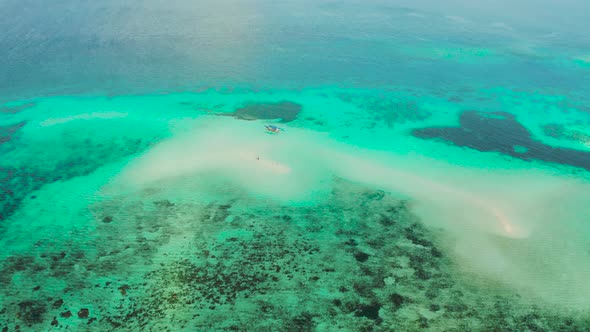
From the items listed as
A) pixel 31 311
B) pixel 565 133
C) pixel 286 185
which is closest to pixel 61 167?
pixel 31 311

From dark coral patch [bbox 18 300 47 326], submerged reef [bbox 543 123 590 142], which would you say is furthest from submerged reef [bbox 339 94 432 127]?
dark coral patch [bbox 18 300 47 326]

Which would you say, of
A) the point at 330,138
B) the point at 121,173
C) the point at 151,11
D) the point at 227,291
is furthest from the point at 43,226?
the point at 151,11

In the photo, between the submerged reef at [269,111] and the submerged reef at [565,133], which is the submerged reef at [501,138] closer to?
the submerged reef at [565,133]

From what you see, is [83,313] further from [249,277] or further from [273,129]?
[273,129]

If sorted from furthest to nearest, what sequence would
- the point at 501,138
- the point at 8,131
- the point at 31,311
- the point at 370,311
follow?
the point at 501,138
the point at 8,131
the point at 370,311
the point at 31,311

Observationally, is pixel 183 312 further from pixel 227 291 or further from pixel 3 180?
pixel 3 180

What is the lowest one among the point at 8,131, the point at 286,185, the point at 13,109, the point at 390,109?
the point at 286,185
